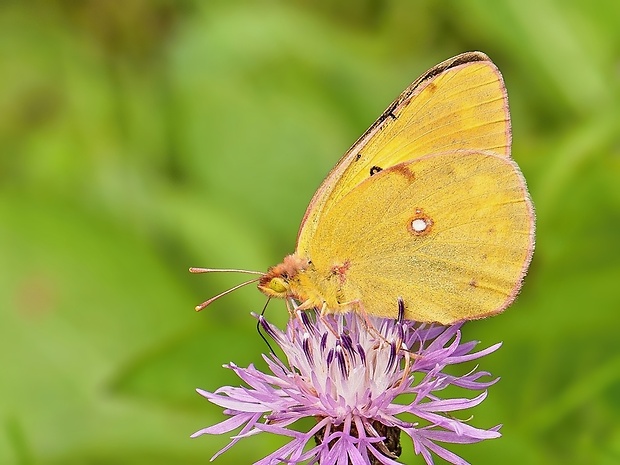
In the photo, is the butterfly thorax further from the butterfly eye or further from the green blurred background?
the green blurred background

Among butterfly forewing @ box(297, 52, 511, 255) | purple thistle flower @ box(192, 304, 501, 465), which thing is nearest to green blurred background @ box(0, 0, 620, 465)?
purple thistle flower @ box(192, 304, 501, 465)

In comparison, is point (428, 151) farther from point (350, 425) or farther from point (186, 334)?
point (186, 334)

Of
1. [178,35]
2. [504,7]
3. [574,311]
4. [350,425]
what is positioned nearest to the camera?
[350,425]

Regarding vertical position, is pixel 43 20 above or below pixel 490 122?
above

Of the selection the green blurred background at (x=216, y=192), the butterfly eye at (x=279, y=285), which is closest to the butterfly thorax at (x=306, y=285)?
the butterfly eye at (x=279, y=285)

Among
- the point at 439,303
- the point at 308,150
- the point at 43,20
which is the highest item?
the point at 43,20

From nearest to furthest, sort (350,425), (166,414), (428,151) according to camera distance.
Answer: (350,425), (428,151), (166,414)

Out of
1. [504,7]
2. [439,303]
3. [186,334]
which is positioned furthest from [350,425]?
[504,7]
